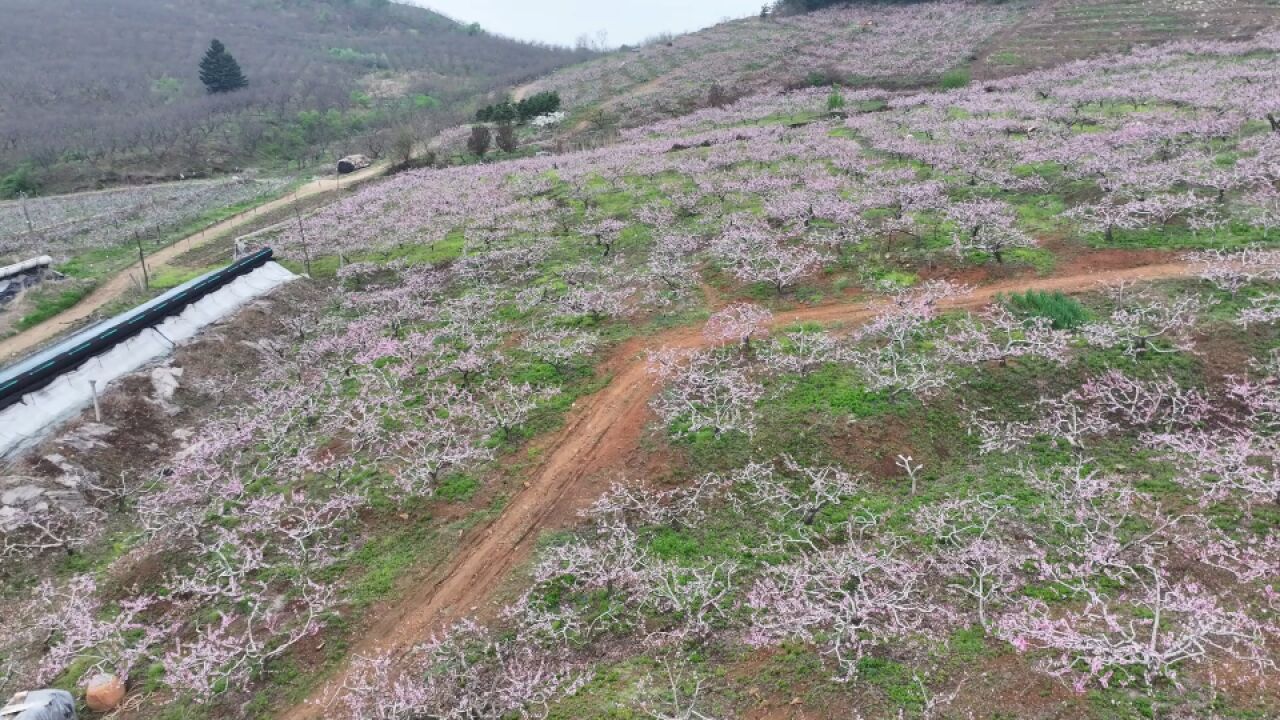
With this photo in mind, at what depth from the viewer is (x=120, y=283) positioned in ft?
101

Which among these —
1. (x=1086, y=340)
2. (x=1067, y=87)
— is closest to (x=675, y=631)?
(x=1086, y=340)

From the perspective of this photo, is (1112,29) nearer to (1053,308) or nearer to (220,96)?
(1053,308)

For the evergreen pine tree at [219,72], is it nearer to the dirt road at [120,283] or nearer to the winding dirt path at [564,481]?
the dirt road at [120,283]

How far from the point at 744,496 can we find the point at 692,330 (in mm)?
7258

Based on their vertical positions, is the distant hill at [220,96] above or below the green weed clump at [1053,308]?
above

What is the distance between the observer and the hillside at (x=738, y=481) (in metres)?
9.89

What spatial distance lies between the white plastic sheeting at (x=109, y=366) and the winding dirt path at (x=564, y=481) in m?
11.9

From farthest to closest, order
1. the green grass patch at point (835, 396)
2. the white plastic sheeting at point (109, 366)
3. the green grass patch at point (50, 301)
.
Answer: the green grass patch at point (50, 301), the white plastic sheeting at point (109, 366), the green grass patch at point (835, 396)

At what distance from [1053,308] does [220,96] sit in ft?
351

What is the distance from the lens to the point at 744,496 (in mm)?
13398

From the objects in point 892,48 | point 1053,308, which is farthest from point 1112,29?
point 1053,308

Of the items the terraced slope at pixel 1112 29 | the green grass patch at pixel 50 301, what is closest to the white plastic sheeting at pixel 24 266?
the green grass patch at pixel 50 301

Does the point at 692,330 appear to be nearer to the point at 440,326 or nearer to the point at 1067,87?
the point at 440,326

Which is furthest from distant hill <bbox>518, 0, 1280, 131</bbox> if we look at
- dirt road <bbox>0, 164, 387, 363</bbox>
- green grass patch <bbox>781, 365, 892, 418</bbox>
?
green grass patch <bbox>781, 365, 892, 418</bbox>
